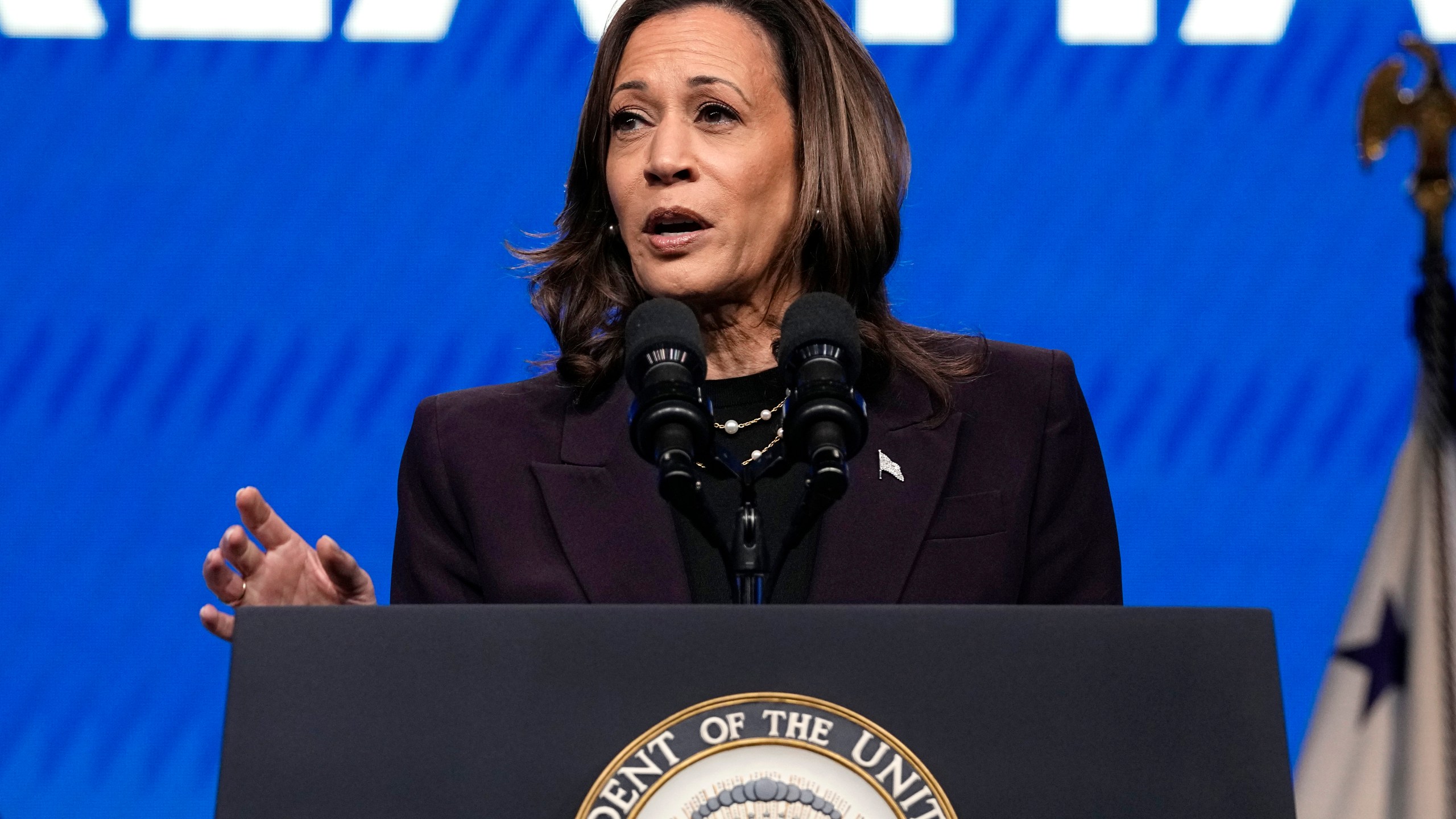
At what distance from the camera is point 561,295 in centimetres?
222

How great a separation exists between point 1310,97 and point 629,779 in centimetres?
238

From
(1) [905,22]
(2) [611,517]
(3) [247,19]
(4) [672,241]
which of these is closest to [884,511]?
(2) [611,517]

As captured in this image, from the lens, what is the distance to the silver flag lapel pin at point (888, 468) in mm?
1821

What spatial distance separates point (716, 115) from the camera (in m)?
2.03

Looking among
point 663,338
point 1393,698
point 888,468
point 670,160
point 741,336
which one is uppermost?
point 670,160

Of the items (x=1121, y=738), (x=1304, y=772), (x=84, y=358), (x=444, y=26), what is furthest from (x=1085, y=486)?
(x=84, y=358)

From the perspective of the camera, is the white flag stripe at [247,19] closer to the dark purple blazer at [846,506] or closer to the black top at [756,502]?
the dark purple blazer at [846,506]

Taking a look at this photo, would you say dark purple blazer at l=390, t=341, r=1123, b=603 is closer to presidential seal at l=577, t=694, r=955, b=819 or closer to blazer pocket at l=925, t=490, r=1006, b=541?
blazer pocket at l=925, t=490, r=1006, b=541

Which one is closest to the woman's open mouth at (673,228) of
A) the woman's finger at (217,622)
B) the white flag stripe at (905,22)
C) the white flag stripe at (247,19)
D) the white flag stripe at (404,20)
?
the woman's finger at (217,622)

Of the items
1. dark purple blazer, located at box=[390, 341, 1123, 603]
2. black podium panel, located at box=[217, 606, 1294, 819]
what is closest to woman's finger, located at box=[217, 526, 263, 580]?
dark purple blazer, located at box=[390, 341, 1123, 603]

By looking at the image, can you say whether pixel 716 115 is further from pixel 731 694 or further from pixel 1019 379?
pixel 731 694

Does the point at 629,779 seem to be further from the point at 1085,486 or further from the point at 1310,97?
the point at 1310,97

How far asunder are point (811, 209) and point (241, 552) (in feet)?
3.00

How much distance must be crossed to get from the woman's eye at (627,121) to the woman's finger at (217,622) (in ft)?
2.78
